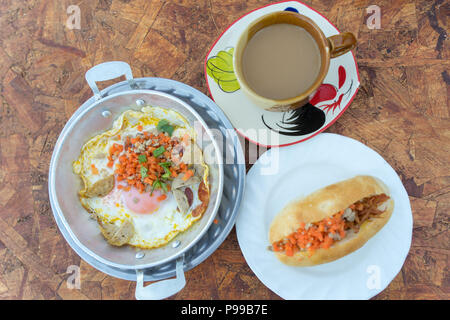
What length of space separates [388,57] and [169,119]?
91cm

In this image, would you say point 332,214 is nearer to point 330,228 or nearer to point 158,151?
point 330,228

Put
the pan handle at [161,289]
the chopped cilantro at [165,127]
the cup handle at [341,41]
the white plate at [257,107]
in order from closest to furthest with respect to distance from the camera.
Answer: the cup handle at [341,41] → the pan handle at [161,289] → the white plate at [257,107] → the chopped cilantro at [165,127]

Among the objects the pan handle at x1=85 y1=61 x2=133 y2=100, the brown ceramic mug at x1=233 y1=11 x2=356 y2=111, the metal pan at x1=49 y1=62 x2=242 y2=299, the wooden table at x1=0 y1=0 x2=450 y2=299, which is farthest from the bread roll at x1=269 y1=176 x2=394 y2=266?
the pan handle at x1=85 y1=61 x2=133 y2=100

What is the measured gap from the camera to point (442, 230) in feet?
4.11

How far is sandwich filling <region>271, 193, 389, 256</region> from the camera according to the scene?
115 cm

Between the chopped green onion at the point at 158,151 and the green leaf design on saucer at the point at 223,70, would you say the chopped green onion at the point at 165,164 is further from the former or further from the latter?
the green leaf design on saucer at the point at 223,70

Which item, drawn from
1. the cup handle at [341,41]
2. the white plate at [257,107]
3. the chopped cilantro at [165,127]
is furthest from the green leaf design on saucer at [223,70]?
the cup handle at [341,41]

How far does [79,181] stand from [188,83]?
59cm

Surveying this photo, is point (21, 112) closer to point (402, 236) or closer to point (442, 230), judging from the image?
point (402, 236)

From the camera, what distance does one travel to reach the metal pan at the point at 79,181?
1.13 m

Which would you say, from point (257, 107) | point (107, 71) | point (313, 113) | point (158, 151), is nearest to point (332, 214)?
point (313, 113)

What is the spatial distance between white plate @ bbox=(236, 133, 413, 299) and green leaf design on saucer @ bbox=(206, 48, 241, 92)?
0.97 ft

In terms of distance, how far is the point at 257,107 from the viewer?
116 centimetres
